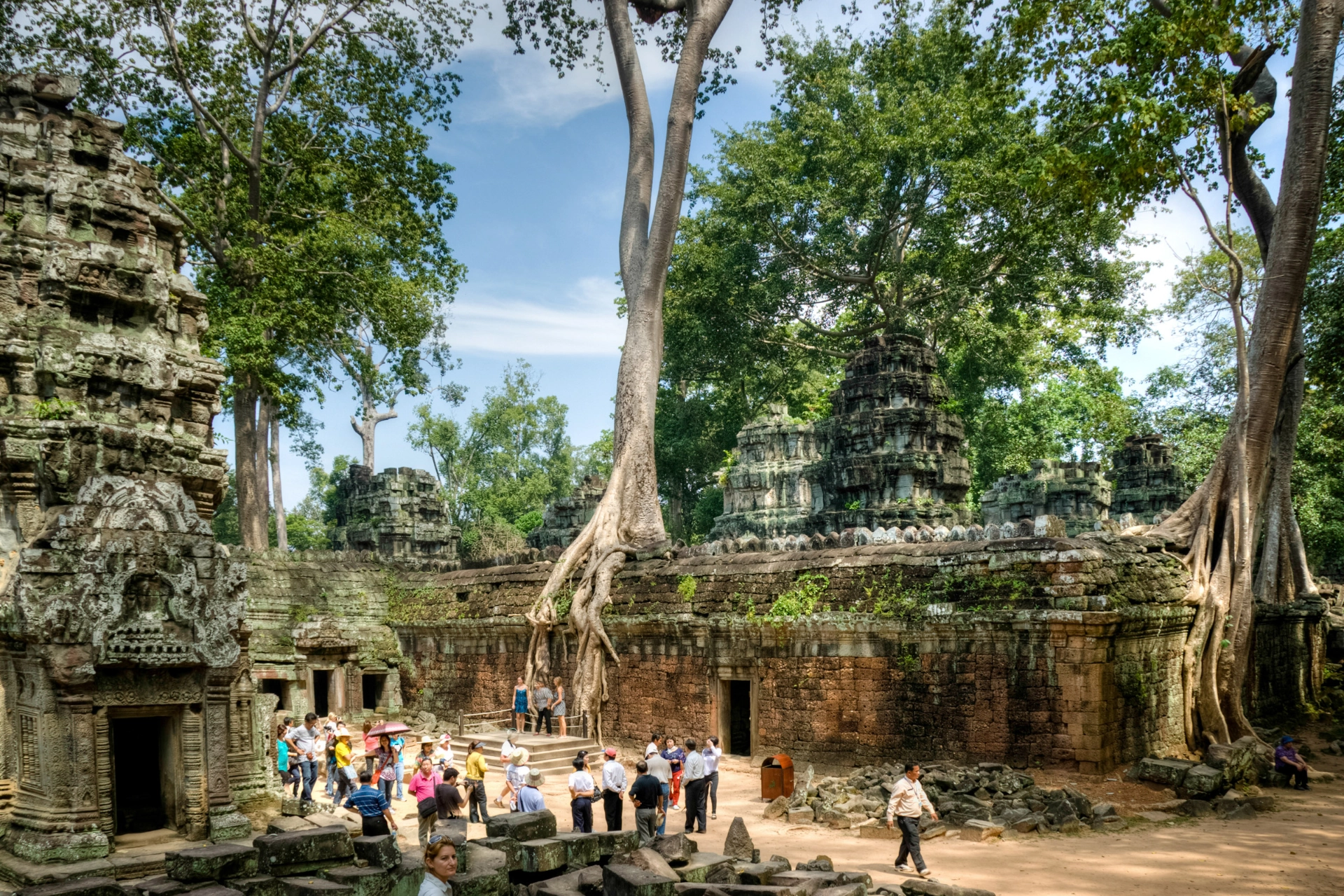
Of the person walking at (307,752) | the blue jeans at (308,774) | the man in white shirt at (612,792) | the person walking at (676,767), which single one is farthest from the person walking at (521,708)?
the man in white shirt at (612,792)

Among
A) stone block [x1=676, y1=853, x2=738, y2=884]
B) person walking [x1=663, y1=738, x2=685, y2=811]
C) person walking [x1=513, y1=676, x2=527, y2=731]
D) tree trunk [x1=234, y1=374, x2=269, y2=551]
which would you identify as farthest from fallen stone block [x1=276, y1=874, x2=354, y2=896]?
tree trunk [x1=234, y1=374, x2=269, y2=551]

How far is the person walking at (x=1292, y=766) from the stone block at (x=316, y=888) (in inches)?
397

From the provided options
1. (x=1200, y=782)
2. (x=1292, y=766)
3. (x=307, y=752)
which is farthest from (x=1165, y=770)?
(x=307, y=752)

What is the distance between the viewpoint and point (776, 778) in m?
11.0

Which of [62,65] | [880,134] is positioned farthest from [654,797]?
[880,134]

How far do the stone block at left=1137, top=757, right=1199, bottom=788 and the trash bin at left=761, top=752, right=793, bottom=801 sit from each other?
11.8ft

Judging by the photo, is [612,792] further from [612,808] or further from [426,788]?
[426,788]

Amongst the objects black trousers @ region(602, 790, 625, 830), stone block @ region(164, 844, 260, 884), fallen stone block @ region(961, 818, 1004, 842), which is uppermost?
stone block @ region(164, 844, 260, 884)

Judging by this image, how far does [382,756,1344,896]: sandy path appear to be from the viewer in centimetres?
749

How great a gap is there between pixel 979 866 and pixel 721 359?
80.5 ft

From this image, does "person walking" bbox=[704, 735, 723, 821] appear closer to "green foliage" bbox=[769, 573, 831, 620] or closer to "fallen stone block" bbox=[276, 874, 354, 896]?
"green foliage" bbox=[769, 573, 831, 620]

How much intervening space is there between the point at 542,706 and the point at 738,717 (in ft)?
9.81

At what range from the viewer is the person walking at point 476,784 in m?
10.3

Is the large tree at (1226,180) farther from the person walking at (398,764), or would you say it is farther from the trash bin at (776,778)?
the person walking at (398,764)
